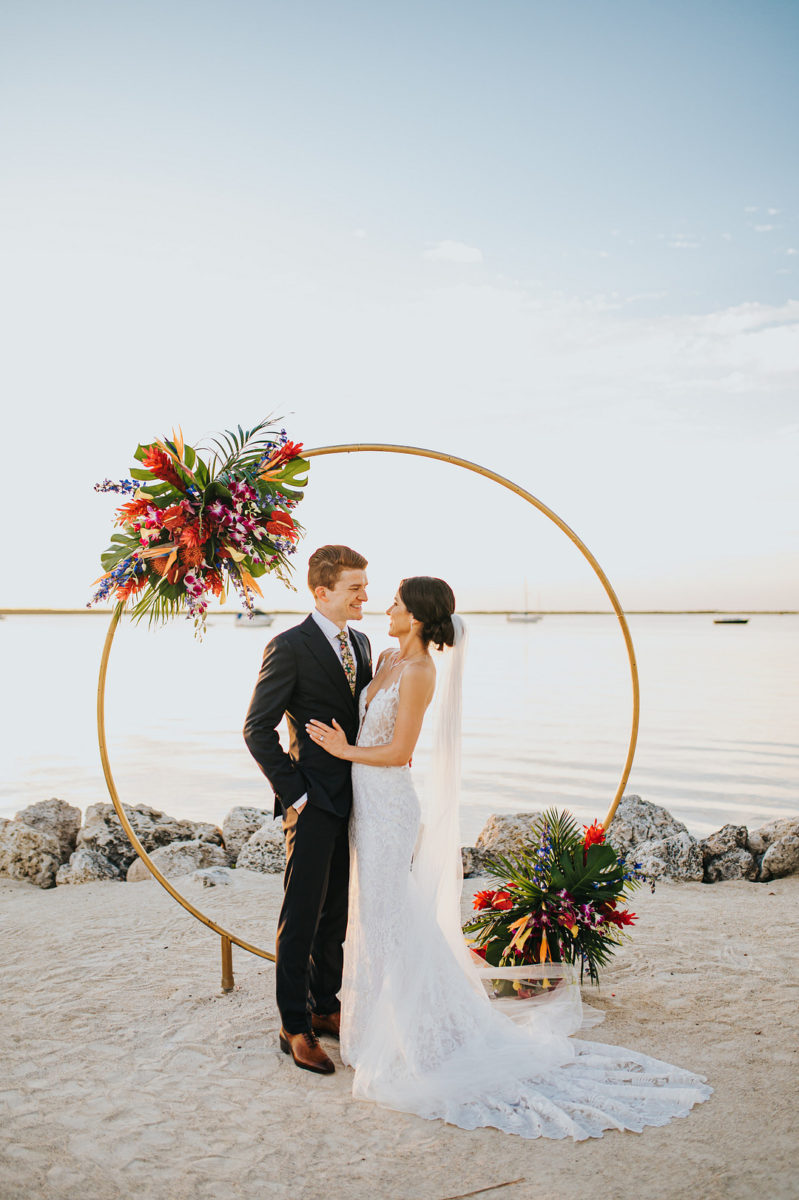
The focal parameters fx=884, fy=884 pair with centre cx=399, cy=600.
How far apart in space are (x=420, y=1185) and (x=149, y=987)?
7.78 feet

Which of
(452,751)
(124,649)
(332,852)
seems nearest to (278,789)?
(332,852)

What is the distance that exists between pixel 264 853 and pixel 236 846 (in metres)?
0.57

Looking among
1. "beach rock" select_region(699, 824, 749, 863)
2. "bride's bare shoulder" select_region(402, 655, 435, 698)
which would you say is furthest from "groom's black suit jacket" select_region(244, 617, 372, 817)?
"beach rock" select_region(699, 824, 749, 863)

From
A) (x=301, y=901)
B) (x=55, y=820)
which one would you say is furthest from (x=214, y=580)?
(x=55, y=820)

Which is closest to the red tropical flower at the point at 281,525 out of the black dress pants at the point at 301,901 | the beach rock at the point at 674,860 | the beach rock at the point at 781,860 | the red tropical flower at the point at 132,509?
the red tropical flower at the point at 132,509

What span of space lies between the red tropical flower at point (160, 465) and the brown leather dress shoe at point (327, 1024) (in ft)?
8.95

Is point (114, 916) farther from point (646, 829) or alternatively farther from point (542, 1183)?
point (646, 829)

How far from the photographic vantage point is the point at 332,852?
13.6ft

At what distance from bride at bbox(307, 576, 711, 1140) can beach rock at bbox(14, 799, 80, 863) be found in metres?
4.52

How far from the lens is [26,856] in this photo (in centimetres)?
705

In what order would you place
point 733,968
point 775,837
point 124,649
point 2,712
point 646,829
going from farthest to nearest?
point 124,649, point 2,712, point 646,829, point 775,837, point 733,968

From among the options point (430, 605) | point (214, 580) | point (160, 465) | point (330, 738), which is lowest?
point (330, 738)

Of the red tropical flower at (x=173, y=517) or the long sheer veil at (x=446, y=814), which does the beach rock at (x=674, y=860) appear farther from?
the red tropical flower at (x=173, y=517)

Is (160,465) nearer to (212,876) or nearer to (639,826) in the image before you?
(212,876)
